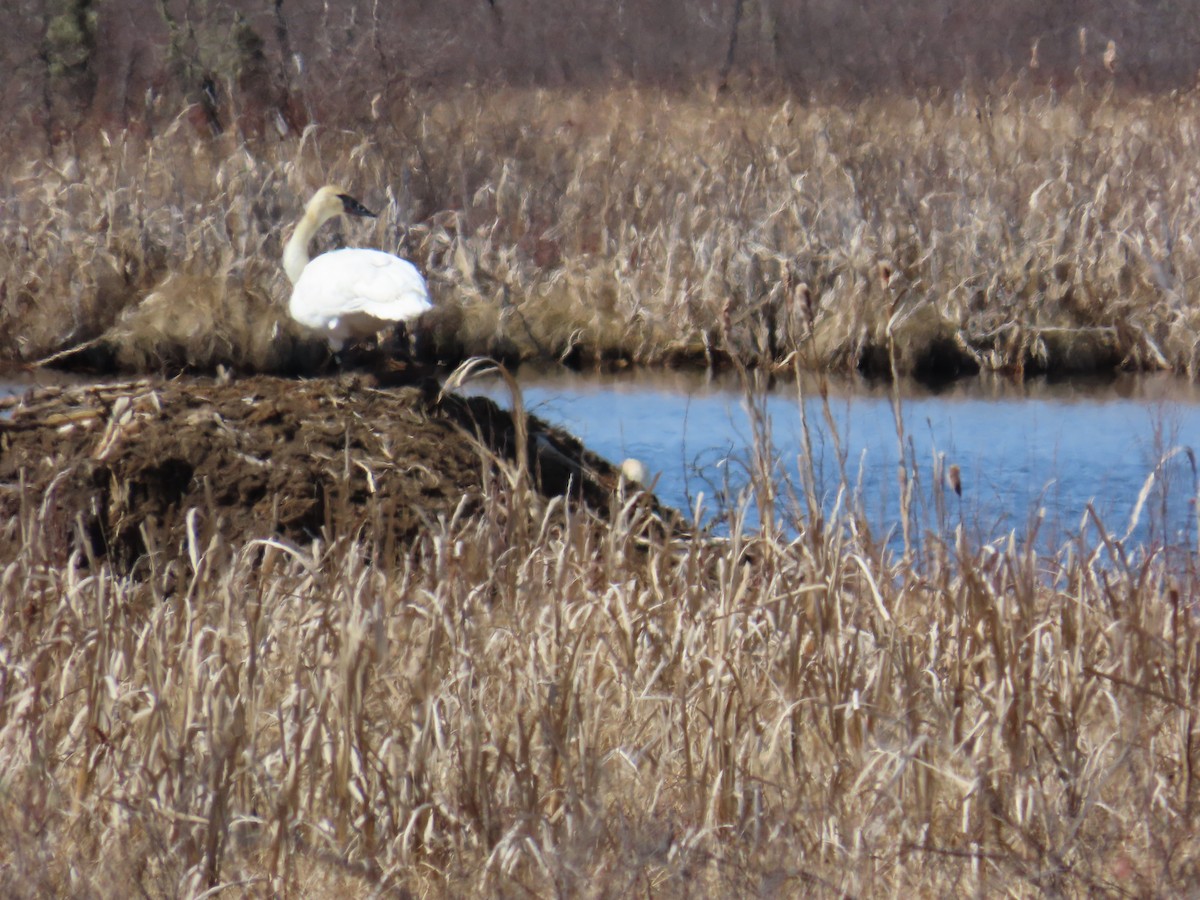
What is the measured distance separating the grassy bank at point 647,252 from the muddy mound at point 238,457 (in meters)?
4.33

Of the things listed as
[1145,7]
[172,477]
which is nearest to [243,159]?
[172,477]

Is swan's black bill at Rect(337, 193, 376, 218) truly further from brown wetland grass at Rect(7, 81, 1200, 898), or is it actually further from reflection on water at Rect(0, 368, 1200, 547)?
brown wetland grass at Rect(7, 81, 1200, 898)

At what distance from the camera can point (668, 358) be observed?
1120 centimetres

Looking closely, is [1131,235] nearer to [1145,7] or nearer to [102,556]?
[102,556]

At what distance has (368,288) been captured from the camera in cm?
681

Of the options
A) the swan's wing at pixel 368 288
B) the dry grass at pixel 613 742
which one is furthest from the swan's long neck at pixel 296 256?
the dry grass at pixel 613 742

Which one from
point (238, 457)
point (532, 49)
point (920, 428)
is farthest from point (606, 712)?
point (532, 49)

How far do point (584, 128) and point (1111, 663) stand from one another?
15.8 m

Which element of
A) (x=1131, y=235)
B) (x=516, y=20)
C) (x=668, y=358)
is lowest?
(x=668, y=358)

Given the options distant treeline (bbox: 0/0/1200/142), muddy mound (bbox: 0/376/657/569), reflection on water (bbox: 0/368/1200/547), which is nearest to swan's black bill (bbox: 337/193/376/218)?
reflection on water (bbox: 0/368/1200/547)

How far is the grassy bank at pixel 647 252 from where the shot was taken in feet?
35.8

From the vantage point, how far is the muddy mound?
5418 mm

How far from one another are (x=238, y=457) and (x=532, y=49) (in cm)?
2411

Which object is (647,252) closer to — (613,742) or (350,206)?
(350,206)
